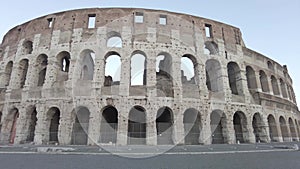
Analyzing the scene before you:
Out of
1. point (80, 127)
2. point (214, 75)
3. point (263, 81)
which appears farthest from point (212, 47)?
point (80, 127)

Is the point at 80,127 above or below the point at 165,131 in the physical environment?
above

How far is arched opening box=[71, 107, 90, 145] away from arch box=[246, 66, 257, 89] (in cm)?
1612

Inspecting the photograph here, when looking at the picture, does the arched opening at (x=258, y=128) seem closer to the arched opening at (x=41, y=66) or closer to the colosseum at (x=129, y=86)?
the colosseum at (x=129, y=86)

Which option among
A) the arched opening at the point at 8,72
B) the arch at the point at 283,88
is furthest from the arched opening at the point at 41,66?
the arch at the point at 283,88

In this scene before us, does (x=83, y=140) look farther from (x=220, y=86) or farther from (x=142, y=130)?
(x=220, y=86)

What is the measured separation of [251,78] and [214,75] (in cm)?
472

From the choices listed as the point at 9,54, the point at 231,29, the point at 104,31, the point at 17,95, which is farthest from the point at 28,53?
the point at 231,29

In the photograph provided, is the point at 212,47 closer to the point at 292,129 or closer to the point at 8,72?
the point at 292,129

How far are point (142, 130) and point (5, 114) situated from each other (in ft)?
37.7

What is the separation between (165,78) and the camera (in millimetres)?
16984

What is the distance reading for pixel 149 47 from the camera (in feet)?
51.8

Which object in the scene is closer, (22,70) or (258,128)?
(22,70)

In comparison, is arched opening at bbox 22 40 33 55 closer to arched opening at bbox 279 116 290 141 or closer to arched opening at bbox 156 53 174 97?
arched opening at bbox 156 53 174 97

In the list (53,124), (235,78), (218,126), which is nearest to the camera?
(53,124)
